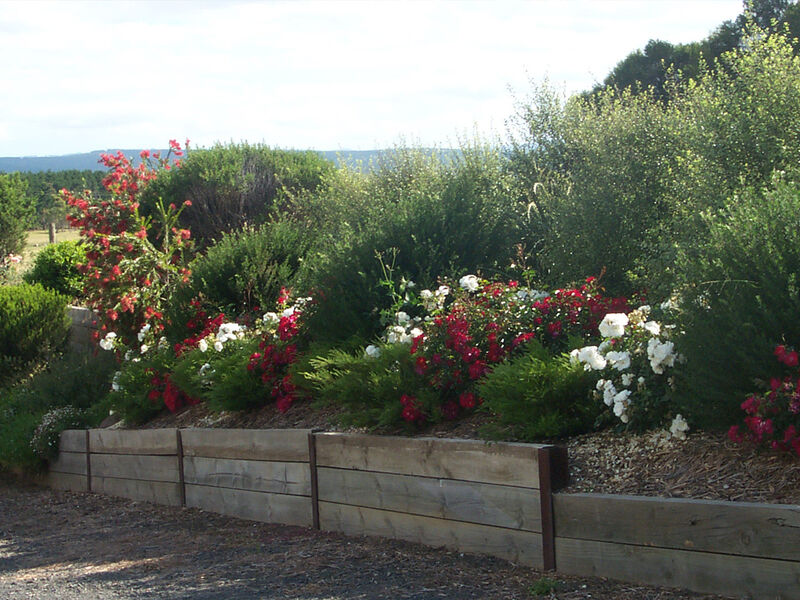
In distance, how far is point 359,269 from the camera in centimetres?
743

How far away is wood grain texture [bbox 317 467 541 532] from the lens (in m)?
4.69

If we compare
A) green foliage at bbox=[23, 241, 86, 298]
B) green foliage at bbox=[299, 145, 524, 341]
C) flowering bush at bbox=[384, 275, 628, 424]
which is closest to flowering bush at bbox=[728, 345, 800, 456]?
flowering bush at bbox=[384, 275, 628, 424]

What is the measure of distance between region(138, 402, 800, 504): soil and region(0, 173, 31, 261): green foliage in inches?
805

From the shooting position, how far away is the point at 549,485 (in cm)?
450

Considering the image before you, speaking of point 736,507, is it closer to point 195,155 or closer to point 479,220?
point 479,220

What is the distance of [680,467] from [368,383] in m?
2.36

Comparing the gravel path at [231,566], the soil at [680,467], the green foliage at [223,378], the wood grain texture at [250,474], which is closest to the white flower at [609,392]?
the soil at [680,467]

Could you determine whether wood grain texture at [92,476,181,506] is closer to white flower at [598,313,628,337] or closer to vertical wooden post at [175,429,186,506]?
vertical wooden post at [175,429,186,506]

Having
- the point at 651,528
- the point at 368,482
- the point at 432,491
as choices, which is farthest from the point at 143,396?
the point at 651,528

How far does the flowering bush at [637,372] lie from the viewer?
4.54 meters

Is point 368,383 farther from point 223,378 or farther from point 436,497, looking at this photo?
point 223,378

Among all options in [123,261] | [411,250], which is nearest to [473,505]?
[411,250]

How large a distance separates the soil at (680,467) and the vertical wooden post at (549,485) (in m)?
0.10

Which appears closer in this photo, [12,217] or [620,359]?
[620,359]
